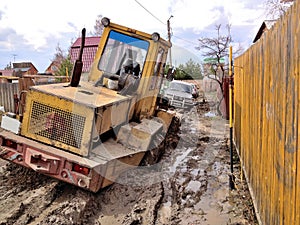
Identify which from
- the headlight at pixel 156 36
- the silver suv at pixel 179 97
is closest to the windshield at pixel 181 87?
the silver suv at pixel 179 97

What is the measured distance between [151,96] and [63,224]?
4202 millimetres

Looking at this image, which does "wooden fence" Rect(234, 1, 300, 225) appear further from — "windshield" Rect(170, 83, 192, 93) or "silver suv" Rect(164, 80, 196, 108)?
"windshield" Rect(170, 83, 192, 93)

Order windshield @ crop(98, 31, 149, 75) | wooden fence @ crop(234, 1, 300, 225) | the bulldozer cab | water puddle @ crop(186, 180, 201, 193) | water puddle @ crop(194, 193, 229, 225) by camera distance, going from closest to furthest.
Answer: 1. wooden fence @ crop(234, 1, 300, 225)
2. water puddle @ crop(194, 193, 229, 225)
3. water puddle @ crop(186, 180, 201, 193)
4. the bulldozer cab
5. windshield @ crop(98, 31, 149, 75)

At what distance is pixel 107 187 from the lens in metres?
5.46

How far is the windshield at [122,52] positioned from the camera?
22.9 feet

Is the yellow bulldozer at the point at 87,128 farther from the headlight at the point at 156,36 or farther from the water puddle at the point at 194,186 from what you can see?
the water puddle at the point at 194,186

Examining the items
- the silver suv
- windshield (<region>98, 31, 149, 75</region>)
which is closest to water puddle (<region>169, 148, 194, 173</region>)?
windshield (<region>98, 31, 149, 75</region>)

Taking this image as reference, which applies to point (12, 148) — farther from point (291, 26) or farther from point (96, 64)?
point (291, 26)

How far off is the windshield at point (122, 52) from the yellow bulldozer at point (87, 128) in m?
0.10

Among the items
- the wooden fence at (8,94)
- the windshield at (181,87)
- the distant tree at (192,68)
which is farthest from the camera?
the distant tree at (192,68)

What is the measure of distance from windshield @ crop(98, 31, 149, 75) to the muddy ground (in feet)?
7.98

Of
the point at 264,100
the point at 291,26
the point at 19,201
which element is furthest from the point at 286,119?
the point at 19,201

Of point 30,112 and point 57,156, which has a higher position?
point 30,112

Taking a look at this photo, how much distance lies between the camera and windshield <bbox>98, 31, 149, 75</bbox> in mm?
6984
